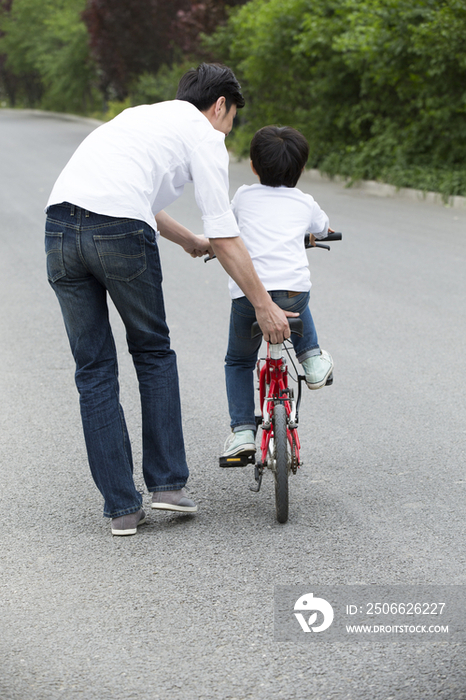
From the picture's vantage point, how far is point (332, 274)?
335 inches

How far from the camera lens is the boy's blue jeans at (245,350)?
3605mm

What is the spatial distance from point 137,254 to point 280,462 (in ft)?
3.20

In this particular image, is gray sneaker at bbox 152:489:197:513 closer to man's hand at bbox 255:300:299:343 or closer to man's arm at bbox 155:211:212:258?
man's hand at bbox 255:300:299:343

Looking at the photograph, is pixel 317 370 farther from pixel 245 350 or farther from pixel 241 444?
pixel 241 444

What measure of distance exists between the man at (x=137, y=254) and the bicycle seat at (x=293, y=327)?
0.09 metres

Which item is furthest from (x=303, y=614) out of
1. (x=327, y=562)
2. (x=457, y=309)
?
(x=457, y=309)

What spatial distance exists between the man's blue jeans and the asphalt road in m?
0.26

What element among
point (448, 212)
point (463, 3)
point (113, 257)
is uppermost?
point (463, 3)

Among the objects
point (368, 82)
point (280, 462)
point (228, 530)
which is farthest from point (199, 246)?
point (368, 82)

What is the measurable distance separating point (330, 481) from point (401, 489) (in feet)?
1.06

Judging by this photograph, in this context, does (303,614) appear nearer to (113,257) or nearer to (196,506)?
(196,506)

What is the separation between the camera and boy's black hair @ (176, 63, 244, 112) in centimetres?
335

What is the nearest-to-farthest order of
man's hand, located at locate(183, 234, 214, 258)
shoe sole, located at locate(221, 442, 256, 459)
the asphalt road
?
the asphalt road
shoe sole, located at locate(221, 442, 256, 459)
man's hand, located at locate(183, 234, 214, 258)

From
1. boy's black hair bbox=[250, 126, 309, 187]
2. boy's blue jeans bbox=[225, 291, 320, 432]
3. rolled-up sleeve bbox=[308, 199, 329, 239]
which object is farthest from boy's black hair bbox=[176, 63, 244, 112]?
boy's blue jeans bbox=[225, 291, 320, 432]
